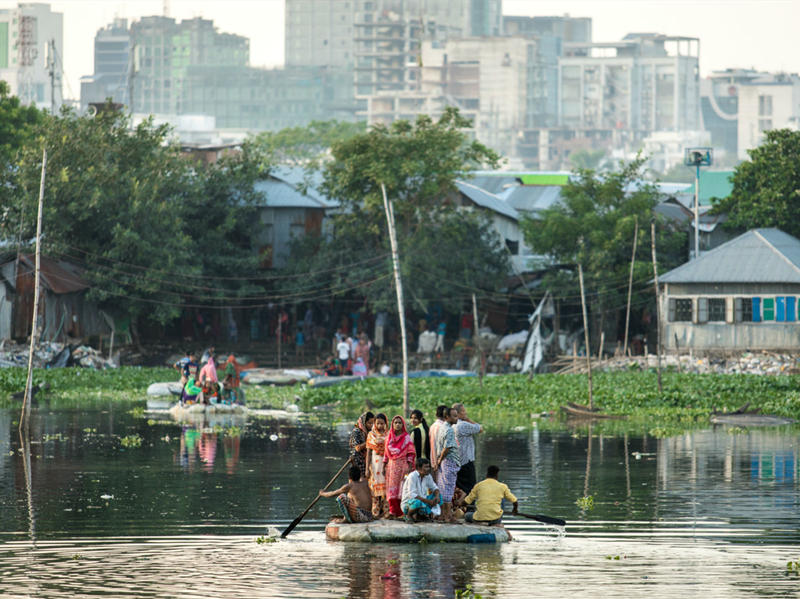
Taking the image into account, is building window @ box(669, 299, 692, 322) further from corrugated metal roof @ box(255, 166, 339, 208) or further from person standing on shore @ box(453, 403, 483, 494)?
person standing on shore @ box(453, 403, 483, 494)

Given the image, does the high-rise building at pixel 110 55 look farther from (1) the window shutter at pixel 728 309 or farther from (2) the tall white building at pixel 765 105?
(1) the window shutter at pixel 728 309

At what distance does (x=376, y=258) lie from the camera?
142 ft

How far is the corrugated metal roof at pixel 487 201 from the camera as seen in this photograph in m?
46.6

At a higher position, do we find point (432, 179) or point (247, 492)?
point (432, 179)

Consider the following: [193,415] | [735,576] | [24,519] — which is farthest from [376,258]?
[735,576]

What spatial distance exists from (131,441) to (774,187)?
26.7 metres

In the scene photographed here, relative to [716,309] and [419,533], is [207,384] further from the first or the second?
[716,309]

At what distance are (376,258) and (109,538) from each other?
95.8 ft

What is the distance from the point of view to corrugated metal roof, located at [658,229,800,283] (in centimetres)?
3922

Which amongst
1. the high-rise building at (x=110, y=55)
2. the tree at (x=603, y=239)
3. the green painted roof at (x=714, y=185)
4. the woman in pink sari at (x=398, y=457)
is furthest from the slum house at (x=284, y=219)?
the high-rise building at (x=110, y=55)

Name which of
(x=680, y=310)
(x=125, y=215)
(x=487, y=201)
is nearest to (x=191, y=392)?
(x=125, y=215)

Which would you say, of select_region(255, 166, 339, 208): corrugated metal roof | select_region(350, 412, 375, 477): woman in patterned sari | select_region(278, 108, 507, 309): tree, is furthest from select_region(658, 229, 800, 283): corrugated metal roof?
select_region(350, 412, 375, 477): woman in patterned sari

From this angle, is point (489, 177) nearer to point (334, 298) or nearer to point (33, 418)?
point (334, 298)

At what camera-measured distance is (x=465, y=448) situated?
50.2 ft
